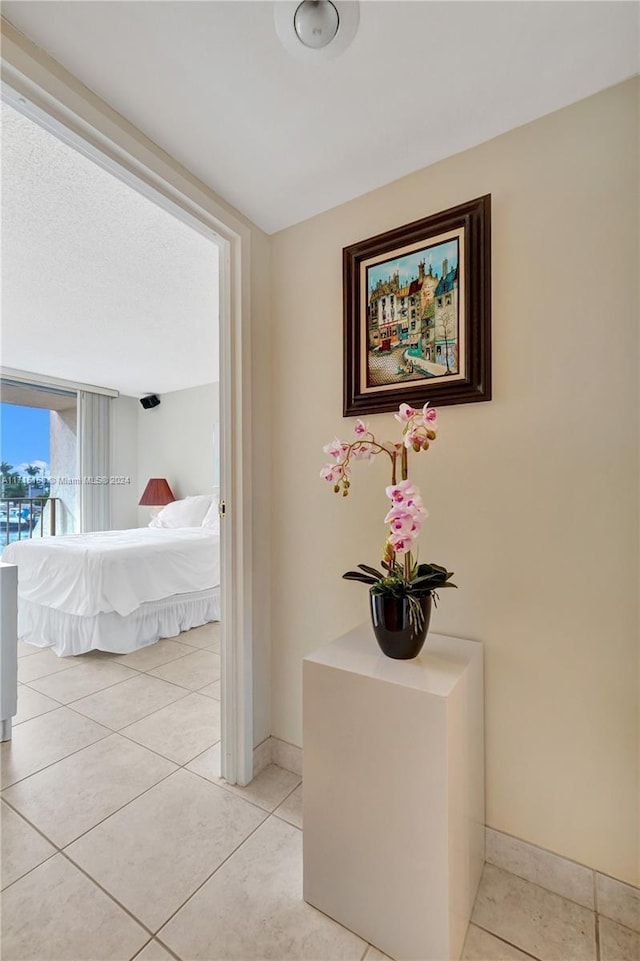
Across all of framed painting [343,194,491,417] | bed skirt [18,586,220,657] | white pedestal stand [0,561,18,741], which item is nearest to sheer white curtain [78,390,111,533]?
bed skirt [18,586,220,657]

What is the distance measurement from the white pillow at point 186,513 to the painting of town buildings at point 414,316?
3539 millimetres

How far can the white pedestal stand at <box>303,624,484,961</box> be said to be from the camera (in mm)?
973

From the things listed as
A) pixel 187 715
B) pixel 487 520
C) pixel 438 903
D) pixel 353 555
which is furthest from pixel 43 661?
pixel 487 520

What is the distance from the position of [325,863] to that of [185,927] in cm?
39

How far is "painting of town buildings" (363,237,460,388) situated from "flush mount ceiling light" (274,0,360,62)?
0.58m

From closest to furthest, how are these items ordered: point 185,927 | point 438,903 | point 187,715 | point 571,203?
point 438,903 < point 185,927 < point 571,203 < point 187,715

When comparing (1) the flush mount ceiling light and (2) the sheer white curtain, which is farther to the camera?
(2) the sheer white curtain

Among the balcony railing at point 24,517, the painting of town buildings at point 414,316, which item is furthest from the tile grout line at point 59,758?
the balcony railing at point 24,517

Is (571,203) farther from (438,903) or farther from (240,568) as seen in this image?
(438,903)

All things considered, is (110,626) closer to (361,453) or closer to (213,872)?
(213,872)

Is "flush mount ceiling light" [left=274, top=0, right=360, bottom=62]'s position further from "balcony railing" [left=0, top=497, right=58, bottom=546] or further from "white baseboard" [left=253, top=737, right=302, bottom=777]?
"balcony railing" [left=0, top=497, right=58, bottom=546]

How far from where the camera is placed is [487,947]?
1.05m

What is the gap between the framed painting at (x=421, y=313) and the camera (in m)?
1.33

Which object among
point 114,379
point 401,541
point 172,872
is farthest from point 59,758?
point 114,379
